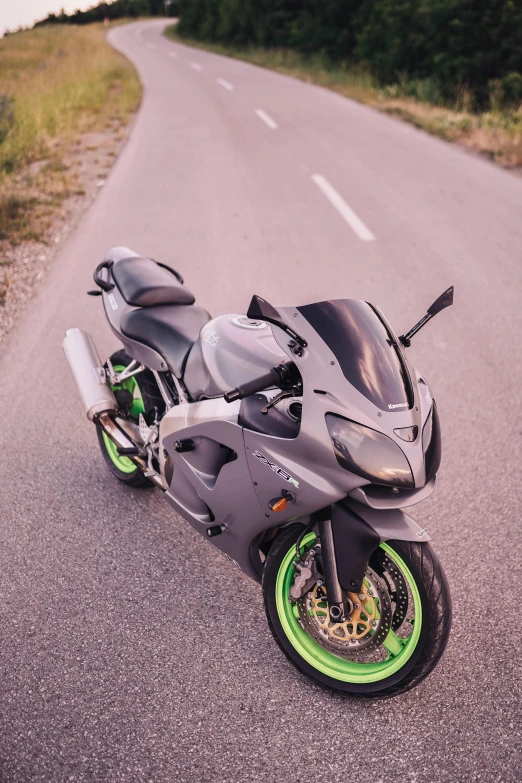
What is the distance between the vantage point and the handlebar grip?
203 centimetres

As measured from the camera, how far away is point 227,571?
3088mm

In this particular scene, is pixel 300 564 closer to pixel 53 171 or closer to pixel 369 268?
pixel 369 268

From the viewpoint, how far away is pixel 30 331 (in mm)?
5434

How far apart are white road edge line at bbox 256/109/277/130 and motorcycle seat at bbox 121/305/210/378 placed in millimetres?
10540

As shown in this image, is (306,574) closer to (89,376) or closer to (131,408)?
(131,408)

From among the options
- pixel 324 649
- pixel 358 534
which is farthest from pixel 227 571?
pixel 358 534

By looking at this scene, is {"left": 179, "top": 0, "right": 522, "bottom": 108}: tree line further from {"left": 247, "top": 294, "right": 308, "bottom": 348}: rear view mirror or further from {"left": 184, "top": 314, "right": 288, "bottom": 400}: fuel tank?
{"left": 247, "top": 294, "right": 308, "bottom": 348}: rear view mirror

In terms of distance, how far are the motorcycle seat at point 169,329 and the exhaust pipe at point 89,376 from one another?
0.48 meters

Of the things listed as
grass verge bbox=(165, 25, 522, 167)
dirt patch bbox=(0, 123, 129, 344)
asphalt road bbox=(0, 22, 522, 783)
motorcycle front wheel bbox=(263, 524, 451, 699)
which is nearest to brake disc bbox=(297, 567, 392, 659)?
motorcycle front wheel bbox=(263, 524, 451, 699)

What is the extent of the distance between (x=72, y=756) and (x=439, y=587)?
149 centimetres

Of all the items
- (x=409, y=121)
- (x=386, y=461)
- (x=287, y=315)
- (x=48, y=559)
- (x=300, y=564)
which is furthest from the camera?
(x=409, y=121)

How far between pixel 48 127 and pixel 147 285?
10899mm

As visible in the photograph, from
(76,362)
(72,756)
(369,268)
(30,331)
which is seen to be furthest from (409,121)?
(72,756)

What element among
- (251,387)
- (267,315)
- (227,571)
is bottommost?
(227,571)
